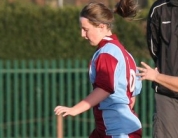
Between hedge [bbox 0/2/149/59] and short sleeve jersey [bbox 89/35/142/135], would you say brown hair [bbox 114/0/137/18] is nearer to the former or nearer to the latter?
short sleeve jersey [bbox 89/35/142/135]

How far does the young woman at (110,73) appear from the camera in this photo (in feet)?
18.6

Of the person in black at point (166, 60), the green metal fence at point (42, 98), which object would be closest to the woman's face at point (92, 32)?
the person in black at point (166, 60)

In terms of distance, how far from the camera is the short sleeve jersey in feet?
18.5

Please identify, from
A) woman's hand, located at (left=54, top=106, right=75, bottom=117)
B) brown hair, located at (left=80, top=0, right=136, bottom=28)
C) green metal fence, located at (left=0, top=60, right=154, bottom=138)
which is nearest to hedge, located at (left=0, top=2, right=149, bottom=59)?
green metal fence, located at (left=0, top=60, right=154, bottom=138)

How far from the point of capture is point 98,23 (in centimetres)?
579

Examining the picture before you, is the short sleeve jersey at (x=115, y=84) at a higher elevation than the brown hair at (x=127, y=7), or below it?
below

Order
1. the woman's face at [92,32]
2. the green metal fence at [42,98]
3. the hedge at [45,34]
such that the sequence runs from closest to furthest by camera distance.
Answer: the woman's face at [92,32] → the green metal fence at [42,98] → the hedge at [45,34]

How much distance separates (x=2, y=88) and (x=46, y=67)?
78cm

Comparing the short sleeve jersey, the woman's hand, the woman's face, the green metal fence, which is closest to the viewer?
the woman's hand

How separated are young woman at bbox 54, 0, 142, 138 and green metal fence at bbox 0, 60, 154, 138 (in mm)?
5681

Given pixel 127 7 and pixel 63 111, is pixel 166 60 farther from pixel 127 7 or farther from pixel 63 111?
pixel 63 111

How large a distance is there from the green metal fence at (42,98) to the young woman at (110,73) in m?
5.68

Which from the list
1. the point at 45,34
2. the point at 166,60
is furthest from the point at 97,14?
the point at 45,34

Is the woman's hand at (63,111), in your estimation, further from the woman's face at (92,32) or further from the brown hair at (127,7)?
the brown hair at (127,7)
